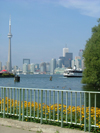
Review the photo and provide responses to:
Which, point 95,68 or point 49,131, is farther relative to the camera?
point 95,68

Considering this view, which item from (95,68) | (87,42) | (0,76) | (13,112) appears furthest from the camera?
(0,76)

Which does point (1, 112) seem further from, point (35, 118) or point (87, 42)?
point (87, 42)

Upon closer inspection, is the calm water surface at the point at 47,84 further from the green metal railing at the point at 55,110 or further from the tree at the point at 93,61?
the green metal railing at the point at 55,110

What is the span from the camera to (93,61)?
37.8 metres

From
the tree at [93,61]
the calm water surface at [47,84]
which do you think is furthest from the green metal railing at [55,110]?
the calm water surface at [47,84]

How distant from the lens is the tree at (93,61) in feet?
Result: 124

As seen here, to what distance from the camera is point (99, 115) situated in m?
8.20

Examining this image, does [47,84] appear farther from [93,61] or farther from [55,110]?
[55,110]

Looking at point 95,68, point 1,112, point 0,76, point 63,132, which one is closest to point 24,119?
point 1,112

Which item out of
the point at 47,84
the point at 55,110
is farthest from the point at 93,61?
the point at 47,84

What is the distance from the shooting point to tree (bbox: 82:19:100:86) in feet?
124

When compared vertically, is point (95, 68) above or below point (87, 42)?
below

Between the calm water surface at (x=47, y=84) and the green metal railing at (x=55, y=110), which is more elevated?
the green metal railing at (x=55, y=110)

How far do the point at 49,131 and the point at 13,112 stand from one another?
187 centimetres
